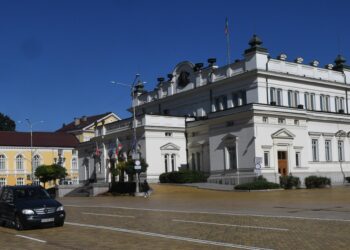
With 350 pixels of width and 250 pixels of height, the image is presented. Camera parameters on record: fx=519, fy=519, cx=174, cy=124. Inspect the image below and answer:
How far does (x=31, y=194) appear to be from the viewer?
19.6 m

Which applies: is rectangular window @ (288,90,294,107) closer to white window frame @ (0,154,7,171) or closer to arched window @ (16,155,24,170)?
arched window @ (16,155,24,170)

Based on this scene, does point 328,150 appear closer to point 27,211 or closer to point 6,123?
point 27,211

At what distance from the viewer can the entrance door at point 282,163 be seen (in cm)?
5084

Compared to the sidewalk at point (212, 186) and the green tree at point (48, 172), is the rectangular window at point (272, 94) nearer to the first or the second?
the sidewalk at point (212, 186)

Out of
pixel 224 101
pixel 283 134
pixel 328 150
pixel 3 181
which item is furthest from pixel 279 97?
pixel 3 181

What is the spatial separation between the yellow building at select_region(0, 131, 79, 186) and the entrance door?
144 ft

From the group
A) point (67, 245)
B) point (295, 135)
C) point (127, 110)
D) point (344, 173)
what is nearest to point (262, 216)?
point (67, 245)

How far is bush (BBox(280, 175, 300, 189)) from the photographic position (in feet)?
159

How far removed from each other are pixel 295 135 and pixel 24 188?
3703cm

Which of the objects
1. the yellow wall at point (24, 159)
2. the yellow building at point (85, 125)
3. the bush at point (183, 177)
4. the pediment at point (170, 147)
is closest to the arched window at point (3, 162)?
the yellow wall at point (24, 159)

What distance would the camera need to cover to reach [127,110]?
7856 cm

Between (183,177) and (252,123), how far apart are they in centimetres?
962

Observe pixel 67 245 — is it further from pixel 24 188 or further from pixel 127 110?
pixel 127 110

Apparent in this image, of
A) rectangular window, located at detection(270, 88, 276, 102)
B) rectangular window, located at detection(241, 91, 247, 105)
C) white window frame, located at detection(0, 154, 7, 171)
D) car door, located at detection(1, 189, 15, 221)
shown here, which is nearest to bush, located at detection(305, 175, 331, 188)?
rectangular window, located at detection(270, 88, 276, 102)
